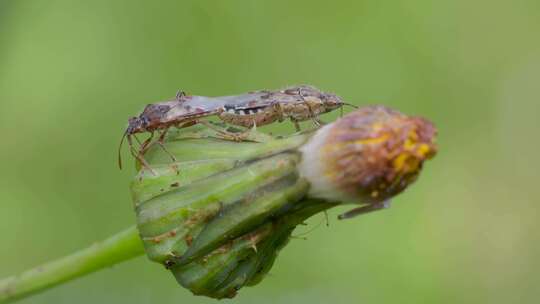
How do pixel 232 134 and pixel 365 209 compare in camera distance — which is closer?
pixel 365 209

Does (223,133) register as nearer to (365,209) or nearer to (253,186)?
(253,186)

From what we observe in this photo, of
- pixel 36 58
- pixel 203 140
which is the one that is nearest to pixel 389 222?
pixel 36 58

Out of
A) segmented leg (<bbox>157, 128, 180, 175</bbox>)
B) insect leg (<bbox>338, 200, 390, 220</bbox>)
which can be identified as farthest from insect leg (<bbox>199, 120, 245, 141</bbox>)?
insect leg (<bbox>338, 200, 390, 220</bbox>)

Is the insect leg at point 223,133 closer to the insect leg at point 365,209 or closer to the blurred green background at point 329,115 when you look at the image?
the insect leg at point 365,209

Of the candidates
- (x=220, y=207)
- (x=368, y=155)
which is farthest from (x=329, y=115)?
(x=368, y=155)

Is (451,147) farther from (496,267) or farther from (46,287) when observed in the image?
(46,287)

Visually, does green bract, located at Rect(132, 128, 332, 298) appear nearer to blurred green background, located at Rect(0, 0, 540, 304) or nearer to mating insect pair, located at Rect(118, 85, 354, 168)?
mating insect pair, located at Rect(118, 85, 354, 168)

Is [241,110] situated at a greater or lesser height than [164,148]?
greater

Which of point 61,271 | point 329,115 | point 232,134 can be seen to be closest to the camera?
point 232,134
